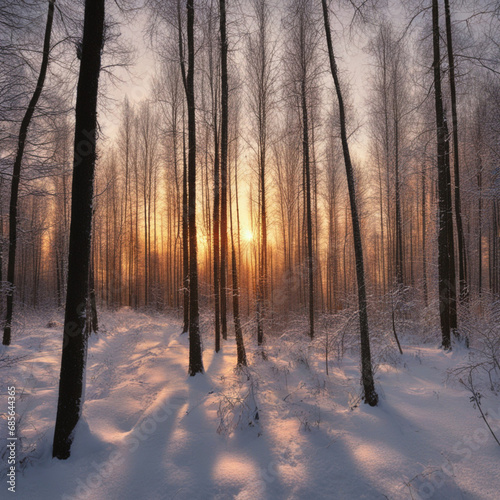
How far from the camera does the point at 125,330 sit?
14891mm

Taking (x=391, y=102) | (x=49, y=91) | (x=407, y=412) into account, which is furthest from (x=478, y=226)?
(x=49, y=91)

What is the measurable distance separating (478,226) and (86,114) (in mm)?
25384

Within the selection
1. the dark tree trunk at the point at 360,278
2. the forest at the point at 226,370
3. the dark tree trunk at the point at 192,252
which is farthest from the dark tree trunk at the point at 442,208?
the dark tree trunk at the point at 192,252

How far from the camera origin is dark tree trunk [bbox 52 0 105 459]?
3.20 m

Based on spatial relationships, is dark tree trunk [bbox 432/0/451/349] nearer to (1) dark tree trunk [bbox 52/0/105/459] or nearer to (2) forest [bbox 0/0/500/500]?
(2) forest [bbox 0/0/500/500]

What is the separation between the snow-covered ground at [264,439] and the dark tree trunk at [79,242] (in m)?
0.36

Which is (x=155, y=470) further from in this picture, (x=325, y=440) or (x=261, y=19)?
(x=261, y=19)

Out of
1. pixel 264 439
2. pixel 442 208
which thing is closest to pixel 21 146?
pixel 264 439

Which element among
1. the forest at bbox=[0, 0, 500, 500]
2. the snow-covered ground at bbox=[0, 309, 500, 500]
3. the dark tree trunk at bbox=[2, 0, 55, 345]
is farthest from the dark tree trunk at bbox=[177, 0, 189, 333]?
the dark tree trunk at bbox=[2, 0, 55, 345]

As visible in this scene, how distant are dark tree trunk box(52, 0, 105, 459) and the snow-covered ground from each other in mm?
362

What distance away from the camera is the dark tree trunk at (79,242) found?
A: 320cm

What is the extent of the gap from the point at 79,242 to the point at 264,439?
3.63 metres

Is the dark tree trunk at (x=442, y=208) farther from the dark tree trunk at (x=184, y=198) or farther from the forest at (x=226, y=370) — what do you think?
the dark tree trunk at (x=184, y=198)

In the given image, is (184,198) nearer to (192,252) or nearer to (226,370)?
(192,252)
